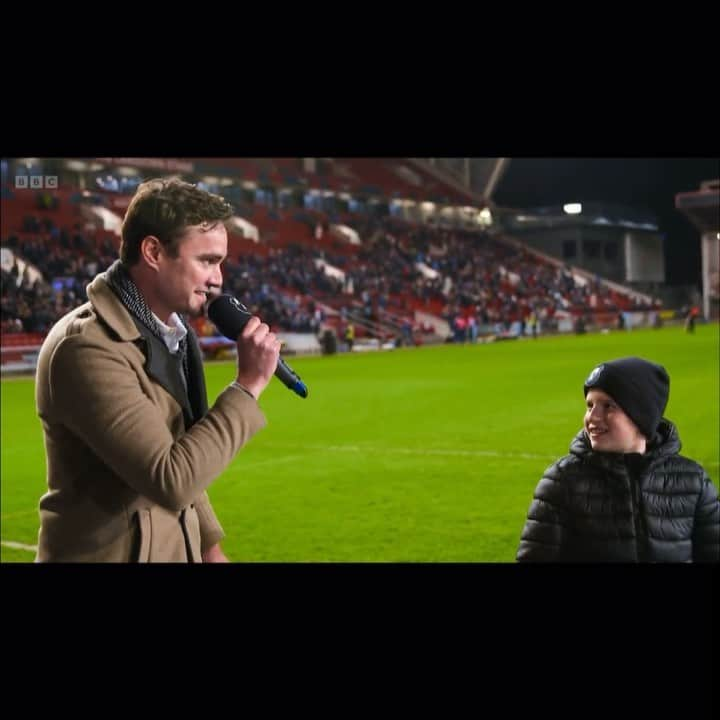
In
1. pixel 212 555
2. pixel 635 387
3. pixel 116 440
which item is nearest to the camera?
pixel 116 440

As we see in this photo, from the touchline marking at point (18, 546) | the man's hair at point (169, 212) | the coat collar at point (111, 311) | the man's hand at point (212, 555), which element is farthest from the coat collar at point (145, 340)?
the touchline marking at point (18, 546)

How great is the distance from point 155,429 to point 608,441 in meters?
1.13

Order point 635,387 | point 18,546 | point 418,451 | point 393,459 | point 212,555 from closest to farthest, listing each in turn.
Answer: point 212,555
point 635,387
point 18,546
point 393,459
point 418,451

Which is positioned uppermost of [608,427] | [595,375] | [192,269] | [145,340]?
[192,269]

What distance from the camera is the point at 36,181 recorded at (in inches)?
140

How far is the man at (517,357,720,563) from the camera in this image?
7.52ft

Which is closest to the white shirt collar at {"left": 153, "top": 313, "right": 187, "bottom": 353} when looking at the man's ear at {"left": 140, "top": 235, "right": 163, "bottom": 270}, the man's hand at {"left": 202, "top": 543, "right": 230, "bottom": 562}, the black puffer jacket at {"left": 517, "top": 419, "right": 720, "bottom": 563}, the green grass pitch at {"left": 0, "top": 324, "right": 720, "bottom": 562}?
A: the man's ear at {"left": 140, "top": 235, "right": 163, "bottom": 270}

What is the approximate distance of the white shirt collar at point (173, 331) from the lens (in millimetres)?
1776

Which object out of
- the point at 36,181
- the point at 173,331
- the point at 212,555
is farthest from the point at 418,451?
the point at 173,331

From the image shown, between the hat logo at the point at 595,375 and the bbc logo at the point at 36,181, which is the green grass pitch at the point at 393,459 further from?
the hat logo at the point at 595,375

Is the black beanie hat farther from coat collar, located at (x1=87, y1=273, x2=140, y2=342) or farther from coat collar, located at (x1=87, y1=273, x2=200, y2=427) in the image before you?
coat collar, located at (x1=87, y1=273, x2=140, y2=342)

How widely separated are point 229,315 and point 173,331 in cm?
14

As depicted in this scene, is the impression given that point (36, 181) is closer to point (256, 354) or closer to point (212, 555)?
point (212, 555)

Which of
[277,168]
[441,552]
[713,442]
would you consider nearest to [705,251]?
[441,552]
